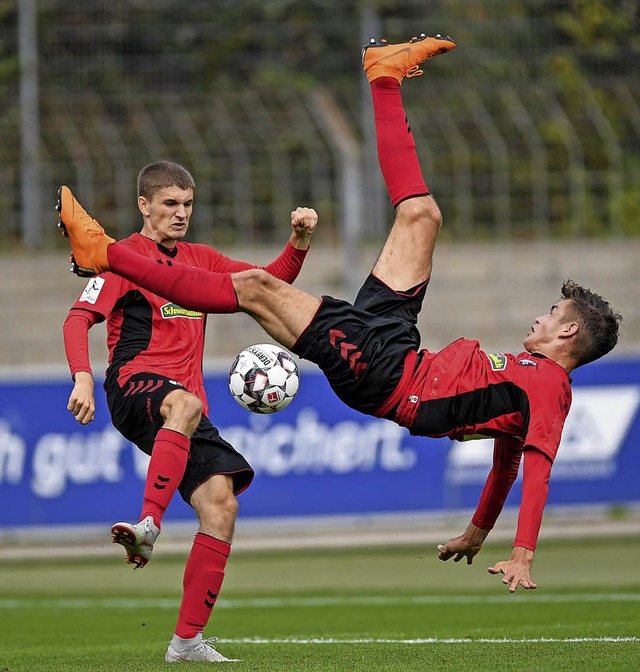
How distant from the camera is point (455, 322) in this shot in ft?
56.9

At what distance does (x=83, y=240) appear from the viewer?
6.62 m

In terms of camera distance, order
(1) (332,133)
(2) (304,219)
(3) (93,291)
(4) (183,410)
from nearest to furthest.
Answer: (4) (183,410)
(3) (93,291)
(2) (304,219)
(1) (332,133)

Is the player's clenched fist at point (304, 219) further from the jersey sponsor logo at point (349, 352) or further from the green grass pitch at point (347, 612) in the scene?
the green grass pitch at point (347, 612)

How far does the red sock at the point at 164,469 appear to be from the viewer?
6641 mm

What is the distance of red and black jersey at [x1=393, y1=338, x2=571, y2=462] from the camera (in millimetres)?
6789

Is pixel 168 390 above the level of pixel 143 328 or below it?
below

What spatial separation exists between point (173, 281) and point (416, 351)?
145cm

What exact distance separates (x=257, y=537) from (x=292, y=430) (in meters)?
1.56

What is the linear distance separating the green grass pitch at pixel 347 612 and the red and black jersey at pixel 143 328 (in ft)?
5.30

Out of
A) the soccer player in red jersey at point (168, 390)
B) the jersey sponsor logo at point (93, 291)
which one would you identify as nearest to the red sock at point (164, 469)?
the soccer player in red jersey at point (168, 390)

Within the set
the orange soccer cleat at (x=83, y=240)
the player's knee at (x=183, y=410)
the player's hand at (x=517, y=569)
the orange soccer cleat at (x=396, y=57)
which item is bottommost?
the player's hand at (x=517, y=569)

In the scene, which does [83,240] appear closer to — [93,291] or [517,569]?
[93,291]

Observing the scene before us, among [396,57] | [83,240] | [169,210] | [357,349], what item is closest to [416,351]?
[357,349]

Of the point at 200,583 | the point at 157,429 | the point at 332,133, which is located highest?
the point at 332,133
